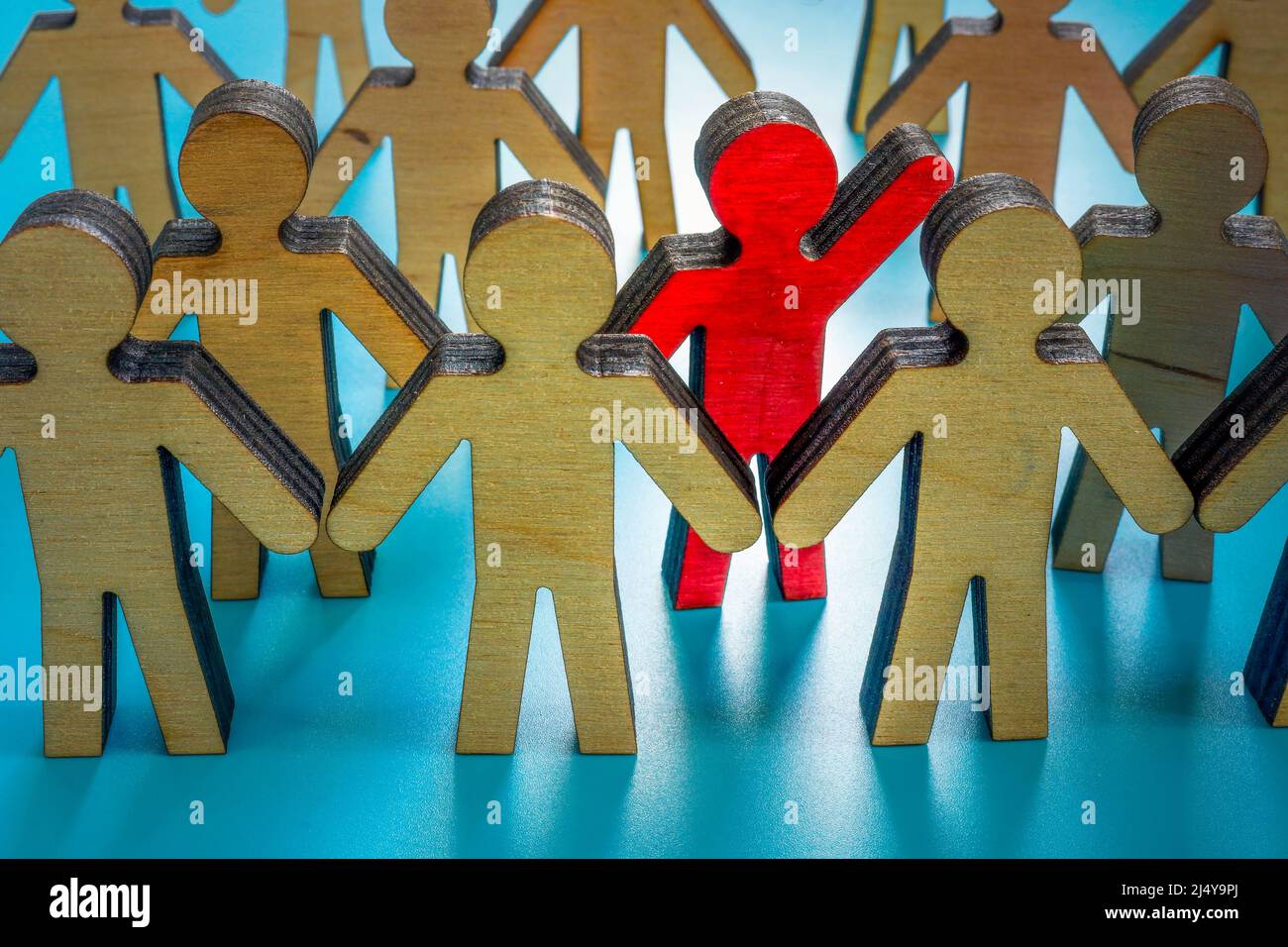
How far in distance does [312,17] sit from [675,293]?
1.49m

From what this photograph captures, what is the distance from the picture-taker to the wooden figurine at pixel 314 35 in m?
2.78

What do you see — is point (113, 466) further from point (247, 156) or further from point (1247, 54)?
point (1247, 54)

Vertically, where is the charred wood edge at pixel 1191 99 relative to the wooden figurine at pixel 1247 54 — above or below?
below

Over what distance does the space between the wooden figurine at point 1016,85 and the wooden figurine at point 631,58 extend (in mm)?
267

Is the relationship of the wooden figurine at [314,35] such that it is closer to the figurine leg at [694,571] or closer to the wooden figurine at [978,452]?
the figurine leg at [694,571]

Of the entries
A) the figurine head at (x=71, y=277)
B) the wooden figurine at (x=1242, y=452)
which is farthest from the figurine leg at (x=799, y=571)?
the figurine head at (x=71, y=277)

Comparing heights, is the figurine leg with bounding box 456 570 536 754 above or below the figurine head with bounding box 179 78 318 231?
below

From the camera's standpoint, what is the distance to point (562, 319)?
1.35 m

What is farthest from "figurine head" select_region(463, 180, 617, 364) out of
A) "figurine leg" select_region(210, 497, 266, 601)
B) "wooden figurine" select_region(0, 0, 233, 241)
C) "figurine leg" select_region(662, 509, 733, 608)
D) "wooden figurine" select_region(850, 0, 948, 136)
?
"wooden figurine" select_region(850, 0, 948, 136)

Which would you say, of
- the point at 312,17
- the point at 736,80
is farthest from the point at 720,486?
the point at 312,17

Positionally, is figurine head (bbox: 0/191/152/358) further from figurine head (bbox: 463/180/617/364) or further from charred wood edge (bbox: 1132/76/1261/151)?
charred wood edge (bbox: 1132/76/1261/151)

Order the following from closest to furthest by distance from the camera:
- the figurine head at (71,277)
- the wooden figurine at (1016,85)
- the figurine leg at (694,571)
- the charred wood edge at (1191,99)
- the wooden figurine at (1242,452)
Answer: the figurine head at (71,277), the wooden figurine at (1242,452), the charred wood edge at (1191,99), the figurine leg at (694,571), the wooden figurine at (1016,85)

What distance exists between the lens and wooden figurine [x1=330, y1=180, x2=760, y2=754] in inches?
52.5

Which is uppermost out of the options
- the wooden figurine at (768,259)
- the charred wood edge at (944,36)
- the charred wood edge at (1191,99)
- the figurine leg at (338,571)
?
the charred wood edge at (944,36)
